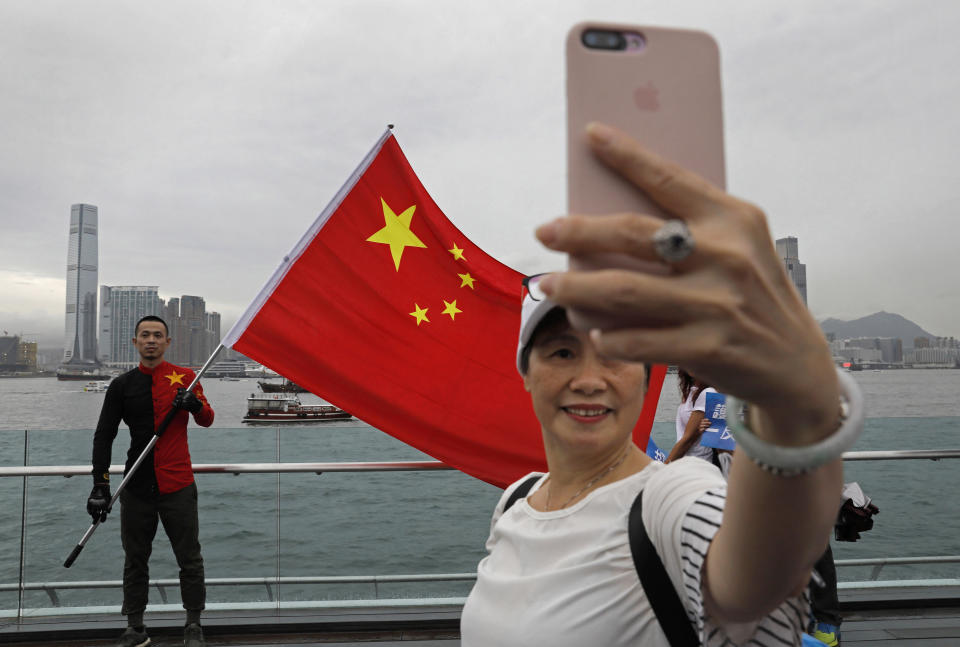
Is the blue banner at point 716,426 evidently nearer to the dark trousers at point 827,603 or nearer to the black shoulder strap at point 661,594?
the dark trousers at point 827,603

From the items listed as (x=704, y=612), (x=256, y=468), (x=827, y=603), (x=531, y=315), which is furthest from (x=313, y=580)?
(x=704, y=612)

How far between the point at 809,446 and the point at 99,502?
4305 mm

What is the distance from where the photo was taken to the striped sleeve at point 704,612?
0.82 m

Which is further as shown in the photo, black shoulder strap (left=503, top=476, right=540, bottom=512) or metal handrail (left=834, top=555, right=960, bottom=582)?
metal handrail (left=834, top=555, right=960, bottom=582)

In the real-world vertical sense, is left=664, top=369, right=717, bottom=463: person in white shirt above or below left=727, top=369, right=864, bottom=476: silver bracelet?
below

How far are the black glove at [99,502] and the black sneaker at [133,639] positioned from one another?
68cm

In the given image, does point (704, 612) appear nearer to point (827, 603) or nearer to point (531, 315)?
point (531, 315)

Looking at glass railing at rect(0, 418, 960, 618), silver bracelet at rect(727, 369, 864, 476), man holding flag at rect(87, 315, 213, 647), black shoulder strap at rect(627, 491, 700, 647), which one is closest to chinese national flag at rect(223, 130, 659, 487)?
glass railing at rect(0, 418, 960, 618)

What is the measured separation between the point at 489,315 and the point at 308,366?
1.03 meters

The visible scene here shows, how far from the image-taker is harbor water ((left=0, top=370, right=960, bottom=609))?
14.3 ft

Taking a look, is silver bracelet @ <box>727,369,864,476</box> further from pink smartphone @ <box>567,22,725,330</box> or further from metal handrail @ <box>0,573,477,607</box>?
metal handrail @ <box>0,573,477,607</box>

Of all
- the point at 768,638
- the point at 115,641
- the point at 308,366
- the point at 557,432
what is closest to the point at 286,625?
the point at 115,641

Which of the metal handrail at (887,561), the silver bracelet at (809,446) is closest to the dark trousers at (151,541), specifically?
the silver bracelet at (809,446)

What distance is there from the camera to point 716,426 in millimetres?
3539
